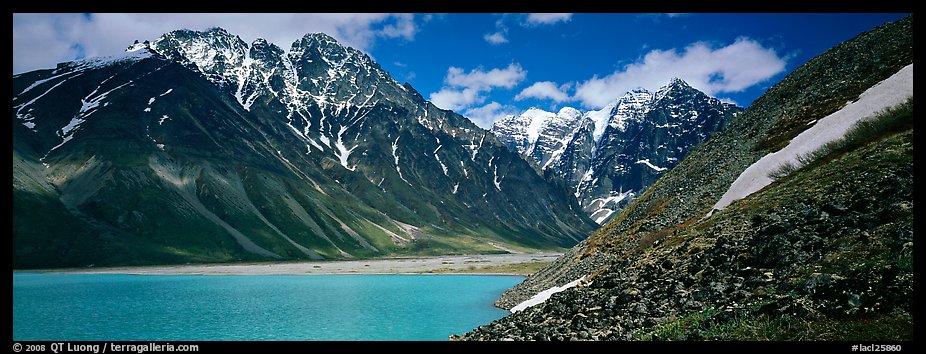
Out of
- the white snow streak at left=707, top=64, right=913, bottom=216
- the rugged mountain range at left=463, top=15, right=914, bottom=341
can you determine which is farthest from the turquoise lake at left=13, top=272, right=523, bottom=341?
the white snow streak at left=707, top=64, right=913, bottom=216

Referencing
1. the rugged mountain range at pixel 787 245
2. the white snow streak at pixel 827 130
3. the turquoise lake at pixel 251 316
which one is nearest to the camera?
the rugged mountain range at pixel 787 245

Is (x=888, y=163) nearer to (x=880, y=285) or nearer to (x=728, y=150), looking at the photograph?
(x=880, y=285)

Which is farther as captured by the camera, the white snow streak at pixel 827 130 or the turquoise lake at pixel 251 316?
the turquoise lake at pixel 251 316

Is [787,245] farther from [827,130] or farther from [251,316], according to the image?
[251,316]


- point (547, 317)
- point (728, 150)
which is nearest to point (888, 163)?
point (547, 317)

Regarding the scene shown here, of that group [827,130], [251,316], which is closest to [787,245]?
[827,130]

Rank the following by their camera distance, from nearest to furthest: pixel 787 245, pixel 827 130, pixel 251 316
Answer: pixel 787 245 < pixel 827 130 < pixel 251 316

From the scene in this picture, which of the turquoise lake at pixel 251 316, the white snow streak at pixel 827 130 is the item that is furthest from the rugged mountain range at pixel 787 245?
the turquoise lake at pixel 251 316

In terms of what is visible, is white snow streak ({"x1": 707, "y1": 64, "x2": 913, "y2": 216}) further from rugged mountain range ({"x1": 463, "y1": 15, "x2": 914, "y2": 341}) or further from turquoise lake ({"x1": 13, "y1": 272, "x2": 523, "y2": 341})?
turquoise lake ({"x1": 13, "y1": 272, "x2": 523, "y2": 341})

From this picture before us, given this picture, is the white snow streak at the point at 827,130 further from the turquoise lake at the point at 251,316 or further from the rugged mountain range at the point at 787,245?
the turquoise lake at the point at 251,316

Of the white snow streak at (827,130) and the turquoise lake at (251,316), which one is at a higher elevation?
the white snow streak at (827,130)
